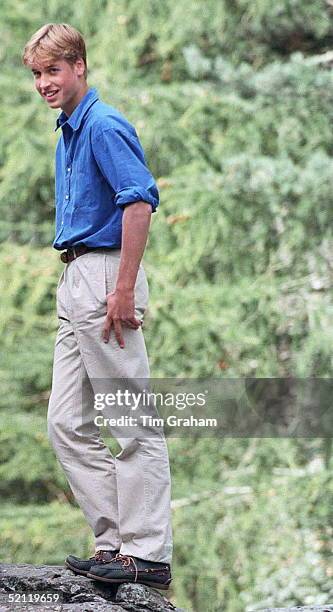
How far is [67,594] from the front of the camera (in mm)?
2967

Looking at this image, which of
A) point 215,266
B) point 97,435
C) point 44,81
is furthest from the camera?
point 215,266

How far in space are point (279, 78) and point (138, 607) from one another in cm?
449

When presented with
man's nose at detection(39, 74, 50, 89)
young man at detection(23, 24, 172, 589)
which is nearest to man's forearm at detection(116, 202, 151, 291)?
young man at detection(23, 24, 172, 589)

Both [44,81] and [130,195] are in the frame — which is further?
[44,81]

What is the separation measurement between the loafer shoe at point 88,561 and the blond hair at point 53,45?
1263 millimetres

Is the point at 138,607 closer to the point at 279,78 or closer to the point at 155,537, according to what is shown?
the point at 155,537

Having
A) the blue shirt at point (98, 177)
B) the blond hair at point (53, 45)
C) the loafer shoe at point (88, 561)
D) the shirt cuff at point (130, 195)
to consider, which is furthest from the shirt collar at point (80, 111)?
the loafer shoe at point (88, 561)

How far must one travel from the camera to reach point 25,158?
720cm

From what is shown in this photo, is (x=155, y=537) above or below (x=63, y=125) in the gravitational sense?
below

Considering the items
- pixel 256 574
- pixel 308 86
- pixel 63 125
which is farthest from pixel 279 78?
pixel 63 125

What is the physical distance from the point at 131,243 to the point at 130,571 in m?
0.82

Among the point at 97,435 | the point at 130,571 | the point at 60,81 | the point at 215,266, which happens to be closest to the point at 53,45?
the point at 60,81

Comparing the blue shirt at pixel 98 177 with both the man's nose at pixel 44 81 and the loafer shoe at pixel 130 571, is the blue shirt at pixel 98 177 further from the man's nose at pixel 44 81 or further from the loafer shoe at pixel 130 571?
the loafer shoe at pixel 130 571

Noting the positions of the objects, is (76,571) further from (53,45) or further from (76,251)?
(53,45)
